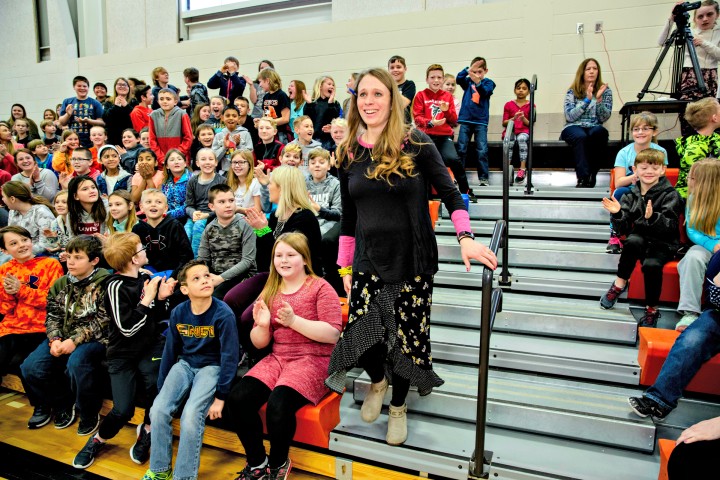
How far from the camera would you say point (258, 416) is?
7.13 feet

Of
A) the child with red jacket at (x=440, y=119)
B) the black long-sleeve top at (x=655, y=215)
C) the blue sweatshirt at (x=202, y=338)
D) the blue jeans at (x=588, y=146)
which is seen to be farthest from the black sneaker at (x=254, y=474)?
the blue jeans at (x=588, y=146)

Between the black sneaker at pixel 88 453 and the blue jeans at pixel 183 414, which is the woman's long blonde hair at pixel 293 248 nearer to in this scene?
the blue jeans at pixel 183 414

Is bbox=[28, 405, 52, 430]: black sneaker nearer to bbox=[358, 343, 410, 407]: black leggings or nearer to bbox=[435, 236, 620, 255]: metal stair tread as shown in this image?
bbox=[358, 343, 410, 407]: black leggings

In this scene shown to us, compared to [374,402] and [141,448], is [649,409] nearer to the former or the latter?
[374,402]

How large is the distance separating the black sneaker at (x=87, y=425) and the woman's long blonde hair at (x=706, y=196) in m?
3.49

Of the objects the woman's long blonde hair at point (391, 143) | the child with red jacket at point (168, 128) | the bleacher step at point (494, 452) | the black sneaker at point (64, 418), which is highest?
the child with red jacket at point (168, 128)

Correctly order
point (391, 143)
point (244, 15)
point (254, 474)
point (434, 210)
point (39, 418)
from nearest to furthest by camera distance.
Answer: point (391, 143) → point (254, 474) → point (39, 418) → point (434, 210) → point (244, 15)

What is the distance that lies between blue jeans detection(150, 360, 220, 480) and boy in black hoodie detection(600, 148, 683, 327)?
7.25 feet

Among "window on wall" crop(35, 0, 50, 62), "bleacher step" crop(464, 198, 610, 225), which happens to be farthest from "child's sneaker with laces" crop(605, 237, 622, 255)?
"window on wall" crop(35, 0, 50, 62)

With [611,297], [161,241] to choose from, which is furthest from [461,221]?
[161,241]

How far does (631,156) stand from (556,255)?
109 centimetres

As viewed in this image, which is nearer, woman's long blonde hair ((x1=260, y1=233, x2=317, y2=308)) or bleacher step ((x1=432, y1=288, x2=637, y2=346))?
woman's long blonde hair ((x1=260, y1=233, x2=317, y2=308))

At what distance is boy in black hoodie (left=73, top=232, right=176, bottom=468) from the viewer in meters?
2.52

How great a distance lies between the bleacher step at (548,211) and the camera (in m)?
3.60
